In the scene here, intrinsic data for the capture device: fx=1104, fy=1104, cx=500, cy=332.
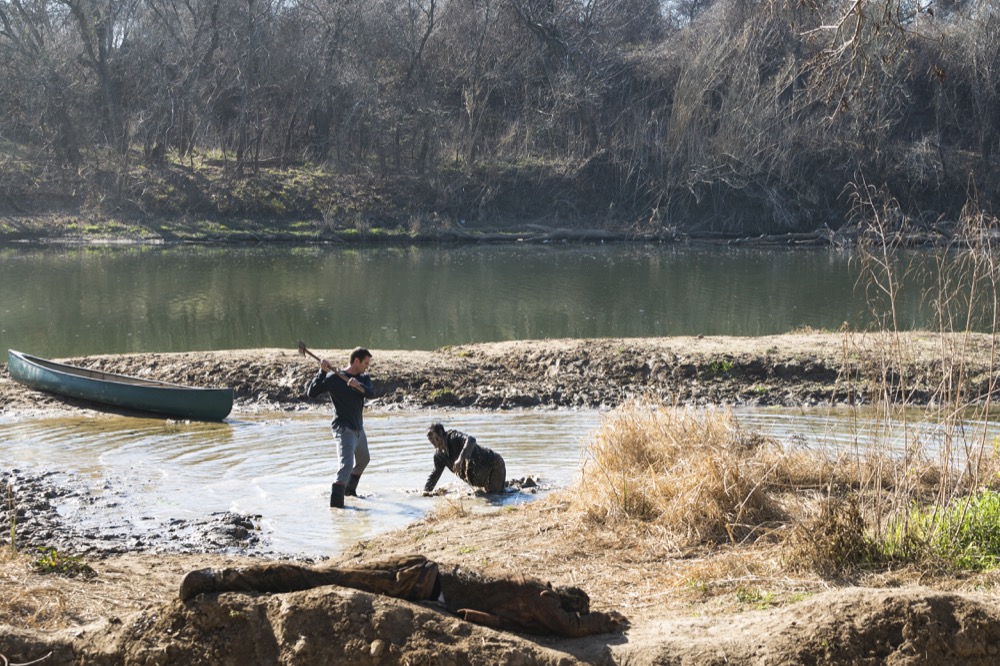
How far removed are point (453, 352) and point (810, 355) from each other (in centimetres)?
620

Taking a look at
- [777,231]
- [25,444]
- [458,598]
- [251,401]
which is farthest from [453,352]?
[777,231]

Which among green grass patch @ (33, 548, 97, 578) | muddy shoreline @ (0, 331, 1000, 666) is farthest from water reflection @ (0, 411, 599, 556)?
green grass patch @ (33, 548, 97, 578)

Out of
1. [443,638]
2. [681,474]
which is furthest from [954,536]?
[443,638]

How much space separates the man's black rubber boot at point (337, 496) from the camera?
36.0ft

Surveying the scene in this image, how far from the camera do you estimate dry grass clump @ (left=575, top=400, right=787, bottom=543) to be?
8.45 metres

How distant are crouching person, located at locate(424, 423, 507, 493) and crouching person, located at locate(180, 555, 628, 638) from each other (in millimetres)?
5299

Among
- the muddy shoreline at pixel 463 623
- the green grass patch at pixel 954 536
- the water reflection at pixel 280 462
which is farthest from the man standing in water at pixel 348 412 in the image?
the green grass patch at pixel 954 536

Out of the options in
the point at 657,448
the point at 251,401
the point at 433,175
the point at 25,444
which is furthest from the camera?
the point at 433,175

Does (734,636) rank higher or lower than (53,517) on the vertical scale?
higher

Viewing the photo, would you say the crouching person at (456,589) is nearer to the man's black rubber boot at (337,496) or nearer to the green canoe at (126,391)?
the man's black rubber boot at (337,496)

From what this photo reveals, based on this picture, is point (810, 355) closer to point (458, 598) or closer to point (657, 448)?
point (657, 448)

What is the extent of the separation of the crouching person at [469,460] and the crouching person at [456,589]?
530 centimetres

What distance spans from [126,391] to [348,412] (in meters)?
6.17

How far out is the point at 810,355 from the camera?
18.2 metres
